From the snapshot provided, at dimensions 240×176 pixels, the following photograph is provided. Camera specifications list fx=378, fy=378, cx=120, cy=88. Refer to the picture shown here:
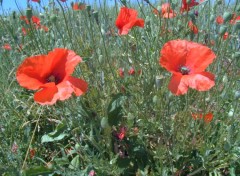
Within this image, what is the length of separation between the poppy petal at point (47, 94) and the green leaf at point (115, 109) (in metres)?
0.41

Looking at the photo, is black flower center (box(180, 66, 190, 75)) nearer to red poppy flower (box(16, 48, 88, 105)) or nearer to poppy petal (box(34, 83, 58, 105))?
red poppy flower (box(16, 48, 88, 105))

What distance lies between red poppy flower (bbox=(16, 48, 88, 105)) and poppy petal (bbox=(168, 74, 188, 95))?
282 mm

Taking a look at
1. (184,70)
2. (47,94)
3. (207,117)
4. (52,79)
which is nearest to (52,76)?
(52,79)

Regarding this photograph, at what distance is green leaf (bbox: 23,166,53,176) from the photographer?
151 cm

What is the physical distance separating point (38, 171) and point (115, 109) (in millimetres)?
399

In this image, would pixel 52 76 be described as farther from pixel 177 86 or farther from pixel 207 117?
pixel 207 117

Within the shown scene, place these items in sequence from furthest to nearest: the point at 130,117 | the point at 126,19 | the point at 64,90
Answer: the point at 126,19
the point at 130,117
the point at 64,90

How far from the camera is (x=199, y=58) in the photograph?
131 cm

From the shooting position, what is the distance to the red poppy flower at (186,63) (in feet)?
3.97

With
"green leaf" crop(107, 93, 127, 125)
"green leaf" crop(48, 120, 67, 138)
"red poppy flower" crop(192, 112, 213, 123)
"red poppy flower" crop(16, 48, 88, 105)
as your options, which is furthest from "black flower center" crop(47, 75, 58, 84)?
"red poppy flower" crop(192, 112, 213, 123)

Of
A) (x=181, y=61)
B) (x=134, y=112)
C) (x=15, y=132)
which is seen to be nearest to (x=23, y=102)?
(x=15, y=132)

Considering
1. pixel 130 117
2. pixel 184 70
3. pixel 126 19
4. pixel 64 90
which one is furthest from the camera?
pixel 126 19

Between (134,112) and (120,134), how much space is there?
16 centimetres

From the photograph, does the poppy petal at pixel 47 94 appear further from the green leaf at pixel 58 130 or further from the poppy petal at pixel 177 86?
the green leaf at pixel 58 130
